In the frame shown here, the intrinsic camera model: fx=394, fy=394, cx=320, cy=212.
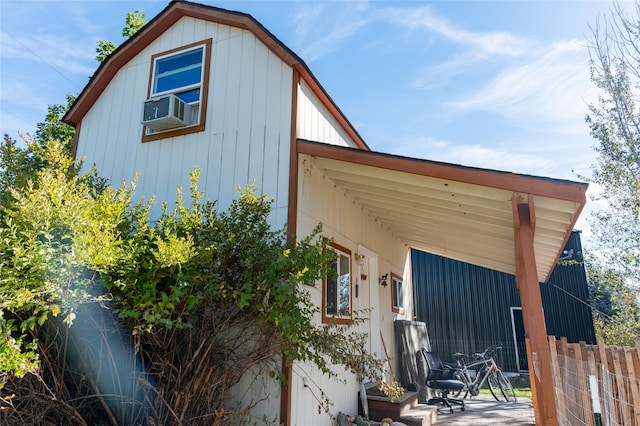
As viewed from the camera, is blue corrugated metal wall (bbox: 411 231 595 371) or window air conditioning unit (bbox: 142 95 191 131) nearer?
window air conditioning unit (bbox: 142 95 191 131)

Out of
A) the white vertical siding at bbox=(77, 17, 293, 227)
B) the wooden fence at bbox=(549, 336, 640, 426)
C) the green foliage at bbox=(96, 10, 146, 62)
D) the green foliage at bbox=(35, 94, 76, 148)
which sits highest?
the green foliage at bbox=(96, 10, 146, 62)

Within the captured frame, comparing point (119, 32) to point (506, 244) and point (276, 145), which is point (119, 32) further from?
point (506, 244)

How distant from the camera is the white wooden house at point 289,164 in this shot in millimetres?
3801

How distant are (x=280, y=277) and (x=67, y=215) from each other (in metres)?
1.59

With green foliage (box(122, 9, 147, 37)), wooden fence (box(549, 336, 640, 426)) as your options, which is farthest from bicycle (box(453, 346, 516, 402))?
green foliage (box(122, 9, 147, 37))

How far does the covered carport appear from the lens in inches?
130

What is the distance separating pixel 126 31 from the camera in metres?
11.6

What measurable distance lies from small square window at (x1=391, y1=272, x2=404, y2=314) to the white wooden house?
120 cm

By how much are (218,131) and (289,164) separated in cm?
123

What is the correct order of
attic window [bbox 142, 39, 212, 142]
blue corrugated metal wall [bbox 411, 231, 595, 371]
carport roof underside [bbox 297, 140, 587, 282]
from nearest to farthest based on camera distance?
carport roof underside [bbox 297, 140, 587, 282] → attic window [bbox 142, 39, 212, 142] → blue corrugated metal wall [bbox 411, 231, 595, 371]

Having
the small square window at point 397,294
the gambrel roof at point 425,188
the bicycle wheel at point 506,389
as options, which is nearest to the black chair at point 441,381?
the small square window at point 397,294

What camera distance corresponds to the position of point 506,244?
574 centimetres

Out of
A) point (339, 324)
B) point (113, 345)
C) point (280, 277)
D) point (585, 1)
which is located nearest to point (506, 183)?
point (280, 277)

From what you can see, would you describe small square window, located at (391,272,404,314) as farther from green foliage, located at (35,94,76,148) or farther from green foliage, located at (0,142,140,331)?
green foliage, located at (35,94,76,148)
